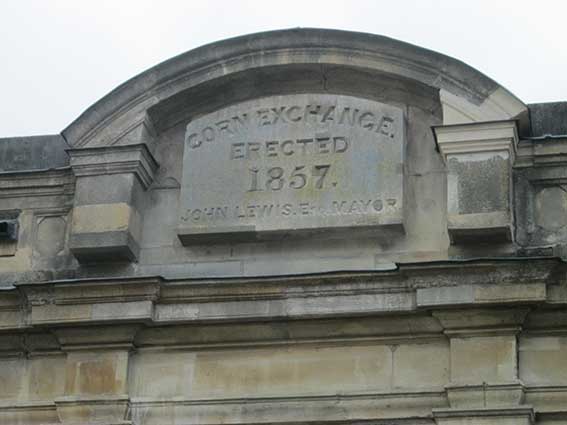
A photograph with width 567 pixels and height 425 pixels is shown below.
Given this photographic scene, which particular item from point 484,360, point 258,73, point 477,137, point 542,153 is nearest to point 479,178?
point 477,137

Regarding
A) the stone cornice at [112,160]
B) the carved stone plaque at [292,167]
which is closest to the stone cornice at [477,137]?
the carved stone plaque at [292,167]

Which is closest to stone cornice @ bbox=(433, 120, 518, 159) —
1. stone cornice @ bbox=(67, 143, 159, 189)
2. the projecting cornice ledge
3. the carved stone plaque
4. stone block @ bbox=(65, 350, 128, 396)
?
the carved stone plaque

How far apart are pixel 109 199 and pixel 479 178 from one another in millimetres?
2971

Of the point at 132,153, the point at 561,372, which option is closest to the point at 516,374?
the point at 561,372

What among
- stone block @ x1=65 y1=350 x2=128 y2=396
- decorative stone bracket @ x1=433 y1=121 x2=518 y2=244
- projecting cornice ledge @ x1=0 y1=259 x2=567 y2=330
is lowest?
stone block @ x1=65 y1=350 x2=128 y2=396

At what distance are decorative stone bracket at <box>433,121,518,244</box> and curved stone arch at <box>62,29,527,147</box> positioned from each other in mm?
205

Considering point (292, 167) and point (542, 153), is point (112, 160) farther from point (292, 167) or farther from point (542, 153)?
point (542, 153)

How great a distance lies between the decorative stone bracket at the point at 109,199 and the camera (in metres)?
12.6

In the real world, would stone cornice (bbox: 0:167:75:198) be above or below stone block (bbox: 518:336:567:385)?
above

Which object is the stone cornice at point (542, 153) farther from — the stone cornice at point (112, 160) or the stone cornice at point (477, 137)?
the stone cornice at point (112, 160)

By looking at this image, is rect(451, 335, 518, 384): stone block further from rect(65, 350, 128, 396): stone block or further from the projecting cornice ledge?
rect(65, 350, 128, 396): stone block

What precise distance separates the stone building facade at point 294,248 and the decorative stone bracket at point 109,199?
18 millimetres

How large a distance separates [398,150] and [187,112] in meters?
1.89

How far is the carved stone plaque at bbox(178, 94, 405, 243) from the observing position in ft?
40.6
